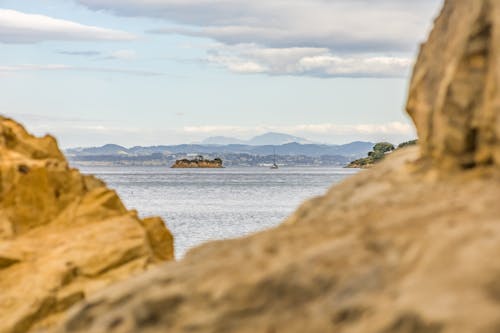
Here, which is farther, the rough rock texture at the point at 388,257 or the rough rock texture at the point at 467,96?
the rough rock texture at the point at 467,96

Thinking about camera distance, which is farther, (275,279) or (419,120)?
(419,120)

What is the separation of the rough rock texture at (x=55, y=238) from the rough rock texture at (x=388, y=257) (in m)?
4.82

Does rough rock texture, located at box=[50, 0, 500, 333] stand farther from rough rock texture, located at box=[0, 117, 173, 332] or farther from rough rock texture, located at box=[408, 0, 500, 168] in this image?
rough rock texture, located at box=[0, 117, 173, 332]

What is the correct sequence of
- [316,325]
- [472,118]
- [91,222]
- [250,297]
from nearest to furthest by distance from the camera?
[316,325] < [250,297] < [472,118] < [91,222]

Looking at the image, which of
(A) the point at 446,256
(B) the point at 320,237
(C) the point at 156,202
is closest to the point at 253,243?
(B) the point at 320,237

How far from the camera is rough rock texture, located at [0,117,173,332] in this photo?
574 inches

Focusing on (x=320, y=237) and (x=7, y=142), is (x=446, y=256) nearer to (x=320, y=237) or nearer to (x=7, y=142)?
(x=320, y=237)

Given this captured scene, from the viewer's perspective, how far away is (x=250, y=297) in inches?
325

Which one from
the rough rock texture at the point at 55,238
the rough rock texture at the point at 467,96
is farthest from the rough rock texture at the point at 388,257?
the rough rock texture at the point at 55,238

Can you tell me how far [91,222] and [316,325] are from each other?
9.47 m

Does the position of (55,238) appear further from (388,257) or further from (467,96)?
(388,257)

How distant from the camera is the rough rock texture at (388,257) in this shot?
283 inches

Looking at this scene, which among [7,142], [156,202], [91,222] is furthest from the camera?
[156,202]

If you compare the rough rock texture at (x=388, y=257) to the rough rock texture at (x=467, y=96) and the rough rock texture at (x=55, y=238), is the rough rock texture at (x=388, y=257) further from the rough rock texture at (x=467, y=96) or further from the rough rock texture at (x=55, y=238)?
the rough rock texture at (x=55, y=238)
